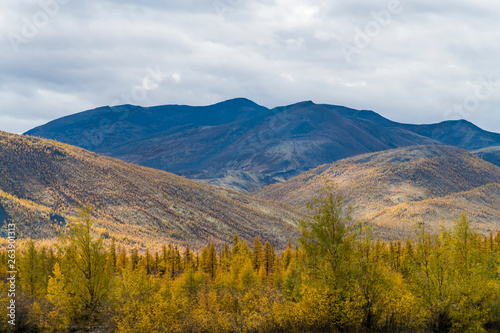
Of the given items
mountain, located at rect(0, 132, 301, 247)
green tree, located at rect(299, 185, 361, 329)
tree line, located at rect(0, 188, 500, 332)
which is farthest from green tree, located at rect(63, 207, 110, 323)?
mountain, located at rect(0, 132, 301, 247)

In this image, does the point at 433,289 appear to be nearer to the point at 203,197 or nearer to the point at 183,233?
the point at 183,233

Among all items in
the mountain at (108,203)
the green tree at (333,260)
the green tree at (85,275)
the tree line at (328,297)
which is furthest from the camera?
the mountain at (108,203)

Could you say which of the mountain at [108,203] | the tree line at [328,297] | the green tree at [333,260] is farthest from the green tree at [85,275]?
the mountain at [108,203]

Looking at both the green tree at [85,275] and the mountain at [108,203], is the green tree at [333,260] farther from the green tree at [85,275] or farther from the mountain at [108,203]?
the mountain at [108,203]

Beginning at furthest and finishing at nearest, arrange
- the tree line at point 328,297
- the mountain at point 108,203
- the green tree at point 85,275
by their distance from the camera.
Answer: the mountain at point 108,203 < the green tree at point 85,275 < the tree line at point 328,297

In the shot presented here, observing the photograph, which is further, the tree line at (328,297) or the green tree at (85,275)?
the green tree at (85,275)

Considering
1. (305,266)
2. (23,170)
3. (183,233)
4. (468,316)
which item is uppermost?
(23,170)

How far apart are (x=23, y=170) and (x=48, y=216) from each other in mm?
43706

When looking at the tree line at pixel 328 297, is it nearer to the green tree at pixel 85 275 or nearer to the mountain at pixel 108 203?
the green tree at pixel 85 275

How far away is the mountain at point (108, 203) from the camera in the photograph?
136 meters

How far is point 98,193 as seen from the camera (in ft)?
545

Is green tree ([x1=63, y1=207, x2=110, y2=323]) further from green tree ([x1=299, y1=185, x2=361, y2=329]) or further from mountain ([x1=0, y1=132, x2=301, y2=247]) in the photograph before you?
mountain ([x1=0, y1=132, x2=301, y2=247])

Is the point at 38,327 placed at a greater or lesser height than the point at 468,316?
lesser

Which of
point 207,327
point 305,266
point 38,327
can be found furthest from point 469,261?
point 38,327
